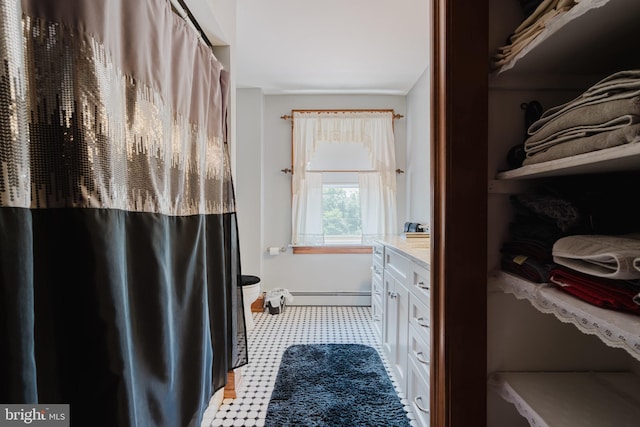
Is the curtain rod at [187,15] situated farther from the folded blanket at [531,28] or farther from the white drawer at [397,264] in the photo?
the white drawer at [397,264]

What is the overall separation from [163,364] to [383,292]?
71.3 inches

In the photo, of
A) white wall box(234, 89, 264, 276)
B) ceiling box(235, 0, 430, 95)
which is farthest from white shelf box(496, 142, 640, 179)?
white wall box(234, 89, 264, 276)

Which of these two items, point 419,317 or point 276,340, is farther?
point 276,340

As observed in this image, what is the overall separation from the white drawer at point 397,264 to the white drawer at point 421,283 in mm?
83

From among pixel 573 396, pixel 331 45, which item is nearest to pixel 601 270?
pixel 573 396

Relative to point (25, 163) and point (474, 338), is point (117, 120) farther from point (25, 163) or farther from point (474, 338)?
point (474, 338)

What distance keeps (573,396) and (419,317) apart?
0.71m

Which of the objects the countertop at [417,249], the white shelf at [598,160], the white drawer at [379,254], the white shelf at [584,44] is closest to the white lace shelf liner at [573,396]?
the countertop at [417,249]

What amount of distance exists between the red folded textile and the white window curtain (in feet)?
9.11

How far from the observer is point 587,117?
629mm

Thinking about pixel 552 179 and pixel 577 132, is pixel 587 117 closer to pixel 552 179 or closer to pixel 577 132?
pixel 577 132

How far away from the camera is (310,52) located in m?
2.61

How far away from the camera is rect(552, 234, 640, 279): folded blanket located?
1.80 ft

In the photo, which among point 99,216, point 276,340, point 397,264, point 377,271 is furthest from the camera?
point 377,271
